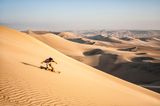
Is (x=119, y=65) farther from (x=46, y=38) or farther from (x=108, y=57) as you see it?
(x=46, y=38)

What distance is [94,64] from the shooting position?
52.1 metres

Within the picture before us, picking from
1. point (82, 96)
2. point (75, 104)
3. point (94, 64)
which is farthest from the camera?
point (94, 64)

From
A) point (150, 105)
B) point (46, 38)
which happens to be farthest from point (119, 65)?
point (150, 105)

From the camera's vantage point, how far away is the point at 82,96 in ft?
35.5

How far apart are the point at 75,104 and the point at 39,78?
2.95m

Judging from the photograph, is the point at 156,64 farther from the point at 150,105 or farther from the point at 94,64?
the point at 150,105

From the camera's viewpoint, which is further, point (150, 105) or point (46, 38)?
point (46, 38)

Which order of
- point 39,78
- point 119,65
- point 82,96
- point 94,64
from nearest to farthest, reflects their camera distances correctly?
point 82,96 < point 39,78 < point 119,65 < point 94,64

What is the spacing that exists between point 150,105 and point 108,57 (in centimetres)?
4176

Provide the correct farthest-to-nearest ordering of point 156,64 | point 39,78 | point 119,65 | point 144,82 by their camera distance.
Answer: point 119,65, point 156,64, point 144,82, point 39,78

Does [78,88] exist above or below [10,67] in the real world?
below

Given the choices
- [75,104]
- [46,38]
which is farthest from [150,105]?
[46,38]

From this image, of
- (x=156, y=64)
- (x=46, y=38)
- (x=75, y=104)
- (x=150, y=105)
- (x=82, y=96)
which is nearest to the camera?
(x=75, y=104)

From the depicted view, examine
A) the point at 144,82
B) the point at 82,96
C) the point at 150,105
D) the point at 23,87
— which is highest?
the point at 23,87
